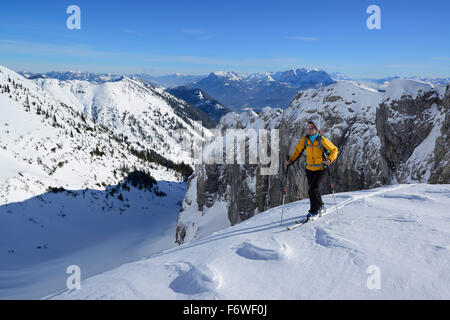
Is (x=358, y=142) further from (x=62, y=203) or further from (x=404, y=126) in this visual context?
(x=62, y=203)

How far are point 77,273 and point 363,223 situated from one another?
8.14 metres

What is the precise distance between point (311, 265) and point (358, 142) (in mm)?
26633

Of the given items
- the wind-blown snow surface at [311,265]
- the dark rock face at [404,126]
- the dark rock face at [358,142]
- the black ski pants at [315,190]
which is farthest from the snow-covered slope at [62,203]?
the dark rock face at [404,126]

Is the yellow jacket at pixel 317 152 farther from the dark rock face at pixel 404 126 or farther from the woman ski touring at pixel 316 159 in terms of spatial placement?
the dark rock face at pixel 404 126

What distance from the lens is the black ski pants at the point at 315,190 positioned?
30.0ft

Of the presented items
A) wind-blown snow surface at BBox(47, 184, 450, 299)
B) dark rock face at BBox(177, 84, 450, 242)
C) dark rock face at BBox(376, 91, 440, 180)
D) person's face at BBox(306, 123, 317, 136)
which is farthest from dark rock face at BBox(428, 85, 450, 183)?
person's face at BBox(306, 123, 317, 136)

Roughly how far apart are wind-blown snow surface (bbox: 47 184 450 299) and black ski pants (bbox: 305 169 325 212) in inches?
28.0

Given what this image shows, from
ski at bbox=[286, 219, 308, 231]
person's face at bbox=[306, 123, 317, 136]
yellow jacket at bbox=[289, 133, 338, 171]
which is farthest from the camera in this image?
person's face at bbox=[306, 123, 317, 136]

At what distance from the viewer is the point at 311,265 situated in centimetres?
587

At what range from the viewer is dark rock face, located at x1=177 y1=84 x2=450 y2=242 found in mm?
19969

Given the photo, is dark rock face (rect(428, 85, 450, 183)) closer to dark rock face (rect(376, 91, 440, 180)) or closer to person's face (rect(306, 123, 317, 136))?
dark rock face (rect(376, 91, 440, 180))
